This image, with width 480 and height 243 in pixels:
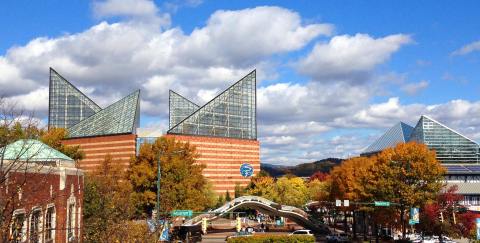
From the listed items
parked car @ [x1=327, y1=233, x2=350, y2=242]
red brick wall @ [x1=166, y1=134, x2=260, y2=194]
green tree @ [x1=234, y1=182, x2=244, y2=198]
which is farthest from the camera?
green tree @ [x1=234, y1=182, x2=244, y2=198]

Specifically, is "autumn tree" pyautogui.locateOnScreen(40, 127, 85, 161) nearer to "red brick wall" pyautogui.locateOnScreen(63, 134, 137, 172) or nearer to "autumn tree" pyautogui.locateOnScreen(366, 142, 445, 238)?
"red brick wall" pyautogui.locateOnScreen(63, 134, 137, 172)

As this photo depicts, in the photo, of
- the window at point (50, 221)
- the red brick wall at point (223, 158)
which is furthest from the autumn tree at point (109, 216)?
the red brick wall at point (223, 158)

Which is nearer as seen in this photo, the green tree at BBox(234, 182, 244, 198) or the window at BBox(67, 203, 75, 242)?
the window at BBox(67, 203, 75, 242)

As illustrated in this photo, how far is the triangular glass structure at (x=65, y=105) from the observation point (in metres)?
124

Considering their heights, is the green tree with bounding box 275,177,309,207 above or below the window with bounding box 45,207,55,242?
below

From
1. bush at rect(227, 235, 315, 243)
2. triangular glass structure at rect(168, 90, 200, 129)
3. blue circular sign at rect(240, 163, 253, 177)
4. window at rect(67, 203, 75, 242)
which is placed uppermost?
triangular glass structure at rect(168, 90, 200, 129)

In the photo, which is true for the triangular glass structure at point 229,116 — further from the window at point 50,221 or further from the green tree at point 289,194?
the window at point 50,221

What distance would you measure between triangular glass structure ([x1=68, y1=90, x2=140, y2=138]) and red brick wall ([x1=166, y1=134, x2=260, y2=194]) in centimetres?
1109

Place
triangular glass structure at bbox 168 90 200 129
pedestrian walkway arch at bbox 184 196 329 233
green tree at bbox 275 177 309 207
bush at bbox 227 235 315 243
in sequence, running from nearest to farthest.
Result: 1. bush at bbox 227 235 315 243
2. pedestrian walkway arch at bbox 184 196 329 233
3. green tree at bbox 275 177 309 207
4. triangular glass structure at bbox 168 90 200 129

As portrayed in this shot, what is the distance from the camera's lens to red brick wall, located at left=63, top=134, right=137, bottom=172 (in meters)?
104

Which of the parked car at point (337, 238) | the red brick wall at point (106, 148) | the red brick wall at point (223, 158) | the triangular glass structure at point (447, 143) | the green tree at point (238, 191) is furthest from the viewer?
the triangular glass structure at point (447, 143)

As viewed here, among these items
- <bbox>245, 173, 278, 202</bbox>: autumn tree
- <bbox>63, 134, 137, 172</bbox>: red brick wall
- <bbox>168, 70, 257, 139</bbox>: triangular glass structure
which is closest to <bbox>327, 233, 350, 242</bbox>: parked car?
<bbox>245, 173, 278, 202</bbox>: autumn tree

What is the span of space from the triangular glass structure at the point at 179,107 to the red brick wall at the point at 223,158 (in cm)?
3260

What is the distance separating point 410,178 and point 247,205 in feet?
114
